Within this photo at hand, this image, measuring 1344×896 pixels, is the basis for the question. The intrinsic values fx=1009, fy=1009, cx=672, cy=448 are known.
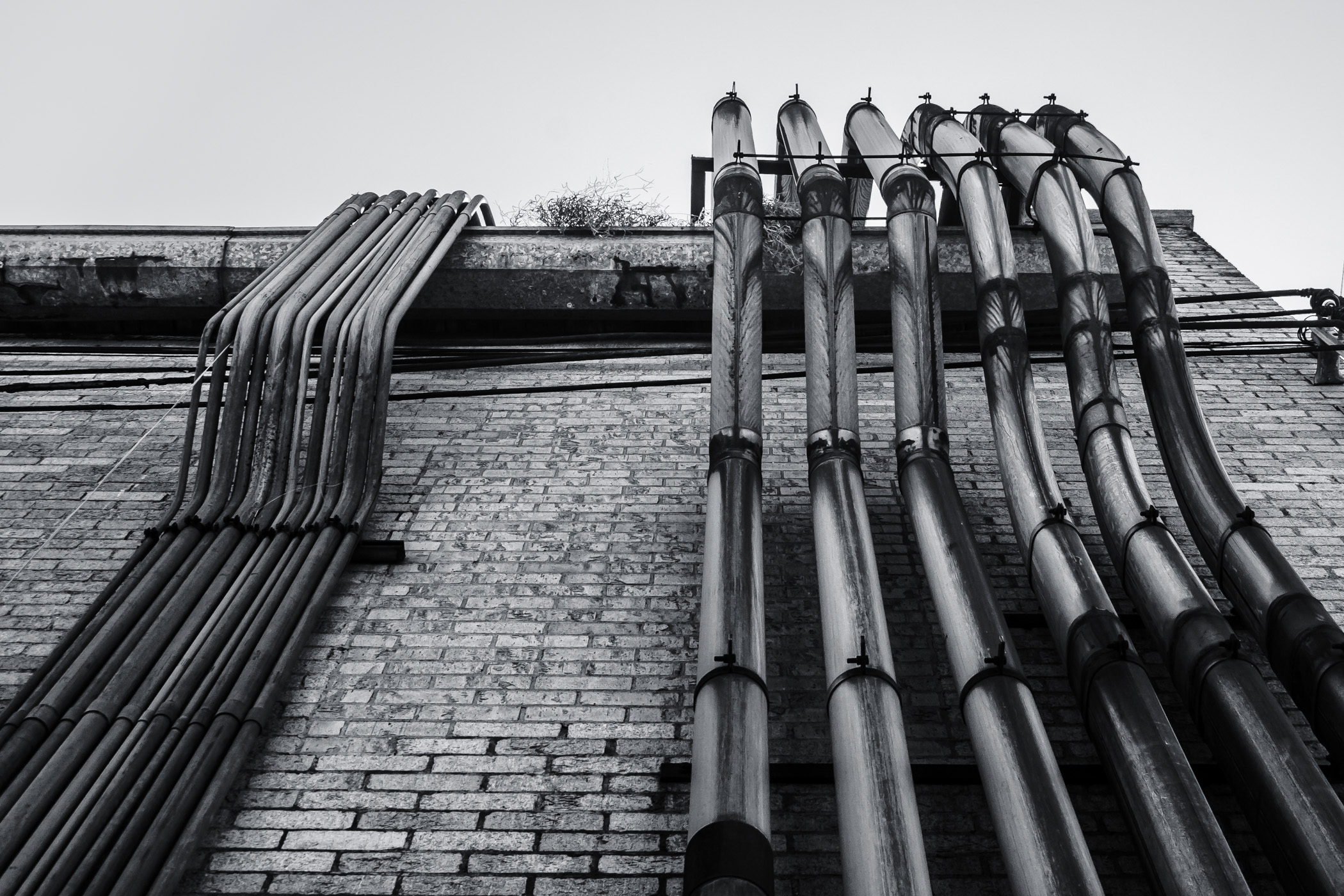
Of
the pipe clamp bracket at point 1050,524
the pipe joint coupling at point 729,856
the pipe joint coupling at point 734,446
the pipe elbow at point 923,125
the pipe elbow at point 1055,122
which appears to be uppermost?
the pipe elbow at point 923,125

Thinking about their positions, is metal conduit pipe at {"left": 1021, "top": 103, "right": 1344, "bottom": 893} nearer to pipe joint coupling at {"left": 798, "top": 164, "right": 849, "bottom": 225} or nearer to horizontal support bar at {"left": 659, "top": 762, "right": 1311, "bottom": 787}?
horizontal support bar at {"left": 659, "top": 762, "right": 1311, "bottom": 787}

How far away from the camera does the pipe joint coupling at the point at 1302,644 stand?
105 inches

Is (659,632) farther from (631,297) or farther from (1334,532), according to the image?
(1334,532)

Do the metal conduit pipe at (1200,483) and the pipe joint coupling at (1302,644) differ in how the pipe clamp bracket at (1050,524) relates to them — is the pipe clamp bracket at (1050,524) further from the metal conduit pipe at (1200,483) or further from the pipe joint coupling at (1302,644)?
the pipe joint coupling at (1302,644)

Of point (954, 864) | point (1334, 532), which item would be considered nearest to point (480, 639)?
point (954, 864)

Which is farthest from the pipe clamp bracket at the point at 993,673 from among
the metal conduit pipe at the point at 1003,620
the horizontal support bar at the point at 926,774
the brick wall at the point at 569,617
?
the brick wall at the point at 569,617

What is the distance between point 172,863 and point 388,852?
Result: 1.87 feet

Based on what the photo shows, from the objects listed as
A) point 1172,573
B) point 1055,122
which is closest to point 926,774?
point 1172,573

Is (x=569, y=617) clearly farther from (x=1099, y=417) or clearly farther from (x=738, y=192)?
(x=1099, y=417)

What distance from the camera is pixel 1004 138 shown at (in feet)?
15.8

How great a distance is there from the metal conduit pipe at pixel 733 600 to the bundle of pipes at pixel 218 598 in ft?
4.73

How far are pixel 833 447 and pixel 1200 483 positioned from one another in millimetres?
1204

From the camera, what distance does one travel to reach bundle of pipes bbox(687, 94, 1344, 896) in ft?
7.64

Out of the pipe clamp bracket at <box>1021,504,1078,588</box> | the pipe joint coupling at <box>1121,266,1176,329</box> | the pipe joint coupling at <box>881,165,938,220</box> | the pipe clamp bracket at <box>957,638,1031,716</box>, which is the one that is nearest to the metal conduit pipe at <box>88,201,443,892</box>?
the pipe clamp bracket at <box>957,638,1031,716</box>
